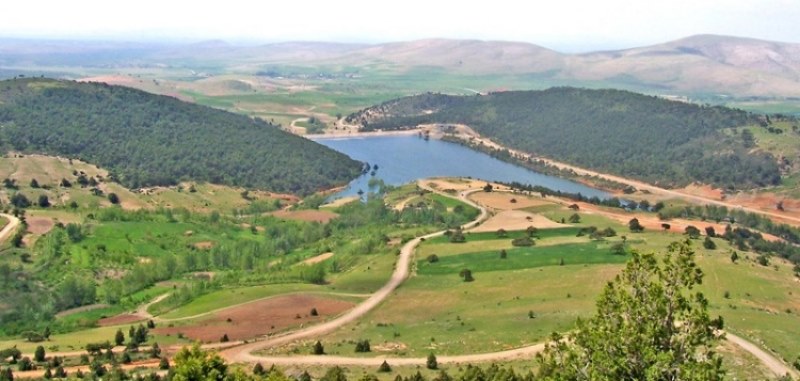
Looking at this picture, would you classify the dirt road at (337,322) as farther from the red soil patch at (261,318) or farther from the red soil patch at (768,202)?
the red soil patch at (768,202)

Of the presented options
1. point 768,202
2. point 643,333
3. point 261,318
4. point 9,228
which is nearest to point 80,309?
point 261,318

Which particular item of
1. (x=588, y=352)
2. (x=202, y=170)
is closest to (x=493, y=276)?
(x=588, y=352)

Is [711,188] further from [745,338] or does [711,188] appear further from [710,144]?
[745,338]

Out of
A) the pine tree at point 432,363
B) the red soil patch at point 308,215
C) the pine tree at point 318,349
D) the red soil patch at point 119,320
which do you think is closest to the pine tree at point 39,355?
the red soil patch at point 119,320

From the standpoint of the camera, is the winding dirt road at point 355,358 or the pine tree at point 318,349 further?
the pine tree at point 318,349

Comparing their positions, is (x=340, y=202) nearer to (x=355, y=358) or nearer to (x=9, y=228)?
(x=9, y=228)
